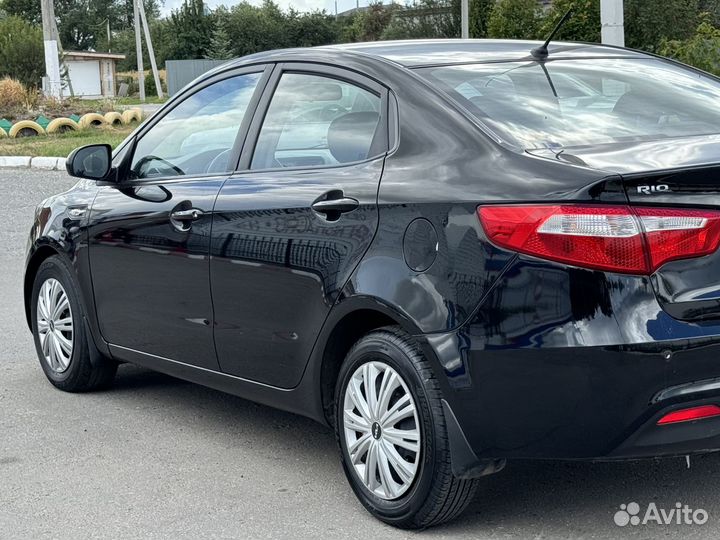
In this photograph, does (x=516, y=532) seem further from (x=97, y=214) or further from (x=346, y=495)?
(x=97, y=214)

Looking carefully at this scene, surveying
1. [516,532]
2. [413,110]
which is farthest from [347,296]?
[516,532]

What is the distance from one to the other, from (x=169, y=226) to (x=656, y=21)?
26438 mm

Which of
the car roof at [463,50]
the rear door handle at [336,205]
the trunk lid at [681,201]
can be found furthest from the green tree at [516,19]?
the trunk lid at [681,201]

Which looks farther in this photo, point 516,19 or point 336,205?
point 516,19

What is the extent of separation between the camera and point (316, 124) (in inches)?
186

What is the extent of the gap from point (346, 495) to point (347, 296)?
2.71 feet

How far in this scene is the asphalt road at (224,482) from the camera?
4.19m

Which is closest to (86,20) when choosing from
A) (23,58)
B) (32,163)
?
(23,58)

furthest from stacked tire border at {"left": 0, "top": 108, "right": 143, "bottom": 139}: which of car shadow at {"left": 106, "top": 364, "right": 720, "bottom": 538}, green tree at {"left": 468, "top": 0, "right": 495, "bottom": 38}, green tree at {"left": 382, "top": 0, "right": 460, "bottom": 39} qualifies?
green tree at {"left": 382, "top": 0, "right": 460, "bottom": 39}

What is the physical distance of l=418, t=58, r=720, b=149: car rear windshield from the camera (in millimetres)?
4129

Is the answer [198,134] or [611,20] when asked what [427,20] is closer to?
[611,20]

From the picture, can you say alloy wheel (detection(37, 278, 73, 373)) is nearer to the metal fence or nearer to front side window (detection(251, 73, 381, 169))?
front side window (detection(251, 73, 381, 169))

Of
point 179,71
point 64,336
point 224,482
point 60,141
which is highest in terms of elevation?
point 64,336

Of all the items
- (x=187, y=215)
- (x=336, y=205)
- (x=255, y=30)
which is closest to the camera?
(x=336, y=205)
